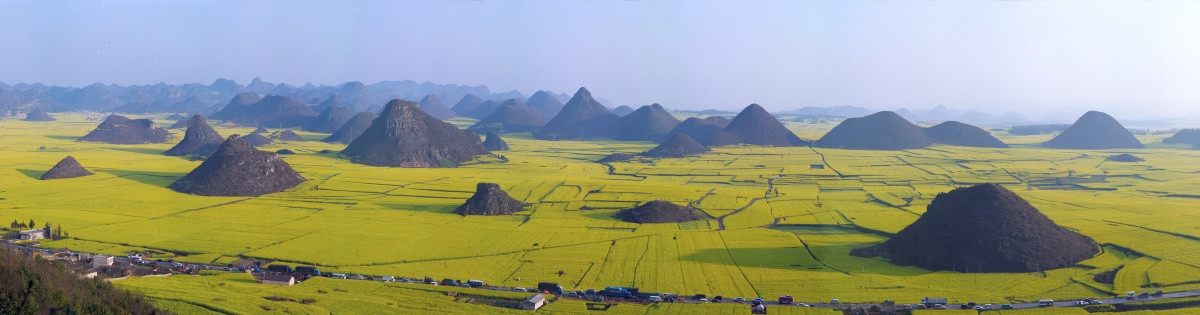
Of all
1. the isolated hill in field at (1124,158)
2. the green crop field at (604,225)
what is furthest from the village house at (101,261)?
the isolated hill in field at (1124,158)

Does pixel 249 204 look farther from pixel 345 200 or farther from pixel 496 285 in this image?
pixel 496 285

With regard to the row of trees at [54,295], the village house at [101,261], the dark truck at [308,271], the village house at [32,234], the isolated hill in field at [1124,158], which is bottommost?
the dark truck at [308,271]

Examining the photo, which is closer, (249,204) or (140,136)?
(249,204)

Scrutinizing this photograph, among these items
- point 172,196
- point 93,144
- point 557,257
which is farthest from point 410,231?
point 93,144

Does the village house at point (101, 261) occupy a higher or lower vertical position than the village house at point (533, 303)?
higher

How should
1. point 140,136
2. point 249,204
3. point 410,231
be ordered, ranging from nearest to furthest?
point 410,231
point 249,204
point 140,136

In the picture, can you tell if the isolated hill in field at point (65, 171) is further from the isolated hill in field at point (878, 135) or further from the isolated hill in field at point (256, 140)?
the isolated hill in field at point (878, 135)

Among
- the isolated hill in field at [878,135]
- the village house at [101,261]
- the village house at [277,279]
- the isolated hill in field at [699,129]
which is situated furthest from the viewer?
the isolated hill in field at [699,129]

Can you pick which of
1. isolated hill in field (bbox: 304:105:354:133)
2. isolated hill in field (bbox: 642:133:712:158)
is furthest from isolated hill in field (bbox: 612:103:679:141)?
isolated hill in field (bbox: 304:105:354:133)
